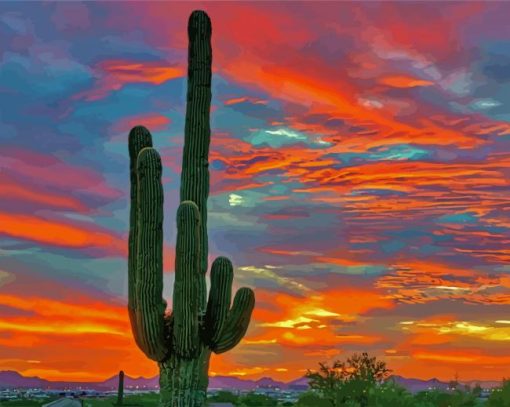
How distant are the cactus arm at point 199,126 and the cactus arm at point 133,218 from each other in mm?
781

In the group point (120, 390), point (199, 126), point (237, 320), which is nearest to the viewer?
point (237, 320)

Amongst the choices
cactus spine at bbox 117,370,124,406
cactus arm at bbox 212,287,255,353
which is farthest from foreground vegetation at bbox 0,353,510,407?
cactus spine at bbox 117,370,124,406

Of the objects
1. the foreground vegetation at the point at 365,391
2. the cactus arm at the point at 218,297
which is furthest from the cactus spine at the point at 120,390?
the cactus arm at the point at 218,297

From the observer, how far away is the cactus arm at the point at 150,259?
13.6 meters

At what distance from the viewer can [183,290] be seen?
13.5 m

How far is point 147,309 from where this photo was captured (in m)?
13.6

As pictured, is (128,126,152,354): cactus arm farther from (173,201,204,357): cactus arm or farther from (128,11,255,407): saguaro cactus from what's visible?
(173,201,204,357): cactus arm

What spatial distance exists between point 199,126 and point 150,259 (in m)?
2.93

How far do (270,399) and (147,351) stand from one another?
98.2 ft

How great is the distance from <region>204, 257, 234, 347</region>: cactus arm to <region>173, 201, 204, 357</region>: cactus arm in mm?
401

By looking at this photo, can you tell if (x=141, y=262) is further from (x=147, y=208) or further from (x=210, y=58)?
(x=210, y=58)

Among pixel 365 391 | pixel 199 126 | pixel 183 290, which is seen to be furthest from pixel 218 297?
pixel 365 391

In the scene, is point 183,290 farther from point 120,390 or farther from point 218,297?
point 120,390

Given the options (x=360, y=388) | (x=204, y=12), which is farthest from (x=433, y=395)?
(x=204, y=12)
